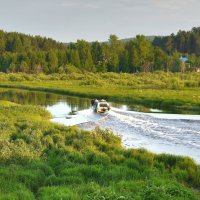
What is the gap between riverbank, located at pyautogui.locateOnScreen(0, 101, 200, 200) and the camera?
12227 millimetres

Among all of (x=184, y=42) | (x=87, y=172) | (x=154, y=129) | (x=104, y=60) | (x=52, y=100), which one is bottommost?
(x=52, y=100)

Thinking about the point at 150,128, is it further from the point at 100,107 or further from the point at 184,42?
the point at 184,42

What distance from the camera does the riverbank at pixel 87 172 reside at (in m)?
12.2

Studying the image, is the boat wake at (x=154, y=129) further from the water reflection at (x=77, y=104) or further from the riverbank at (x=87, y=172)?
the water reflection at (x=77, y=104)

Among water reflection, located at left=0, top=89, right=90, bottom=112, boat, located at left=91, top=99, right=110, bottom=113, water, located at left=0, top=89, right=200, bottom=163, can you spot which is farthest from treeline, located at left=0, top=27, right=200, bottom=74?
water, located at left=0, top=89, right=200, bottom=163

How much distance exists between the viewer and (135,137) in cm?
2703

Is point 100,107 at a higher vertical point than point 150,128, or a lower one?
higher

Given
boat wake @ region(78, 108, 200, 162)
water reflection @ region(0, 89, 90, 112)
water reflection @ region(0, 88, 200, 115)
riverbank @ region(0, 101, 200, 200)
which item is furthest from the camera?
water reflection @ region(0, 89, 90, 112)

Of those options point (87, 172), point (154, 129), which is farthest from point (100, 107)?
point (87, 172)

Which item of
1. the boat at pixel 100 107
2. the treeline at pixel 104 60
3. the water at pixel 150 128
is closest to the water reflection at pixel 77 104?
the water at pixel 150 128

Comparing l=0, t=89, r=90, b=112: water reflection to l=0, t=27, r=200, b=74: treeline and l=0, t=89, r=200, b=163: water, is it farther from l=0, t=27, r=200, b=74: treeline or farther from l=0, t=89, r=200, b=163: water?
l=0, t=27, r=200, b=74: treeline

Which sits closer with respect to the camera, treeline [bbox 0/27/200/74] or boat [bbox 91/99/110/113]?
boat [bbox 91/99/110/113]

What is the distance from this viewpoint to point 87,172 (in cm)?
1515

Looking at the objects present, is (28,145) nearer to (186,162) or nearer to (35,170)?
(35,170)
